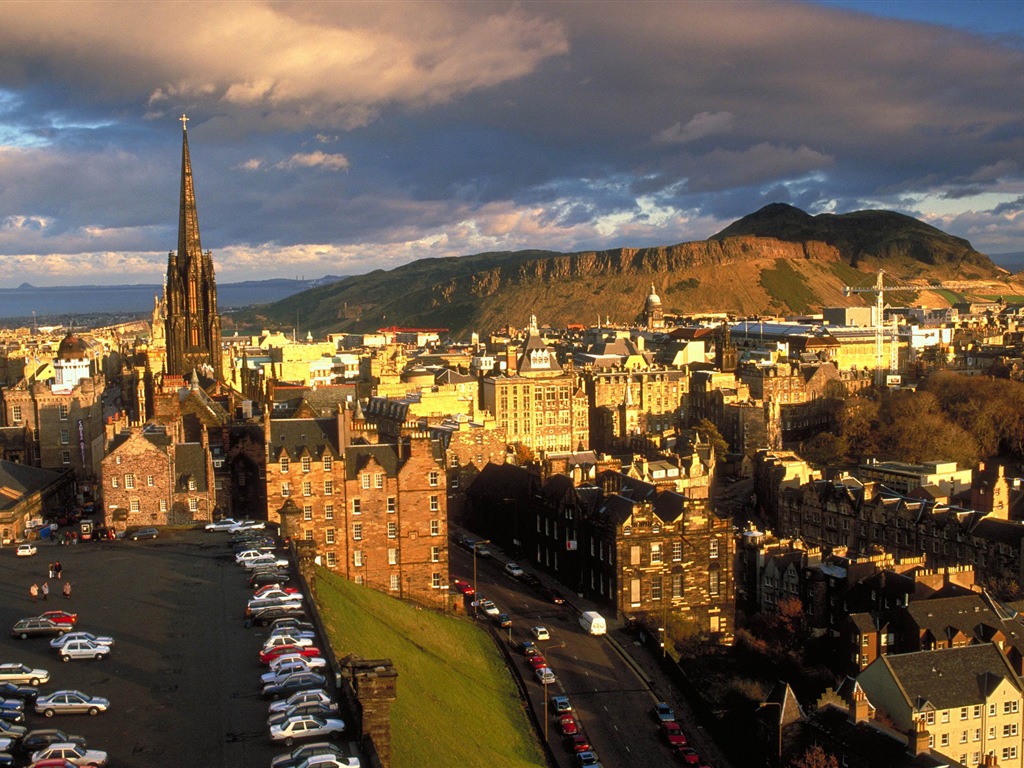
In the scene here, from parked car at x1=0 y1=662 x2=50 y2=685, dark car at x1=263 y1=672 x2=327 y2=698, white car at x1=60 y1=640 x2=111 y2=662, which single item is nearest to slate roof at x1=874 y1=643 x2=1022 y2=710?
→ dark car at x1=263 y1=672 x2=327 y2=698

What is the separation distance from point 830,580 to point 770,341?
124767mm

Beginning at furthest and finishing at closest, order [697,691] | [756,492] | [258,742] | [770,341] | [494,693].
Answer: [770,341] < [756,492] < [697,691] < [494,693] < [258,742]

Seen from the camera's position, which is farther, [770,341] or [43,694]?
[770,341]

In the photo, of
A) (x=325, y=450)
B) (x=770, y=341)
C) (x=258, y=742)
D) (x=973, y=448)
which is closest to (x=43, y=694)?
(x=258, y=742)

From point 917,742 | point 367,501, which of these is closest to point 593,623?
→ point 367,501

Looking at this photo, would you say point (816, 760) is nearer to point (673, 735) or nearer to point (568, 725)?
point (673, 735)

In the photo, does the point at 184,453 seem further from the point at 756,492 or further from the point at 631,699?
the point at 756,492

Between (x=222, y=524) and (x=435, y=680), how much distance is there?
16.4 metres

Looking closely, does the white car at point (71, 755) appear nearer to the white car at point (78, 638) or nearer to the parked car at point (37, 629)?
the white car at point (78, 638)

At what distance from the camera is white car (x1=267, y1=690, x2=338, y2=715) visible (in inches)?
1145

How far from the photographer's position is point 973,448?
114750 millimetres

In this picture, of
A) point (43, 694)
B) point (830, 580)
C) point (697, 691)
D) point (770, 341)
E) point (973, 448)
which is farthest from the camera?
point (770, 341)

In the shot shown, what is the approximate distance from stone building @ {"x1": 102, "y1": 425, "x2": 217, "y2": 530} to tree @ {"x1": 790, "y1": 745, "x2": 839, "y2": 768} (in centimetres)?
3000

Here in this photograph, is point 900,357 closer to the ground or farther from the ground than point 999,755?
farther from the ground
